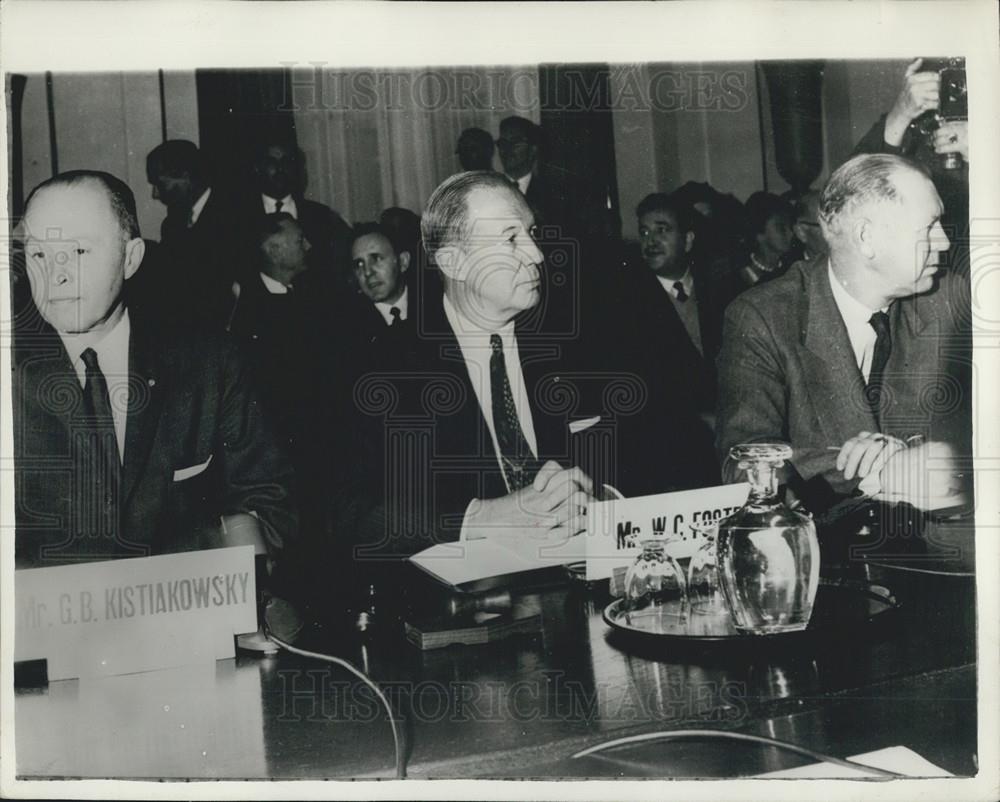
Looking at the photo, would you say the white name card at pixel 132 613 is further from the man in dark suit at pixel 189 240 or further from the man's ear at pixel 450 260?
the man's ear at pixel 450 260

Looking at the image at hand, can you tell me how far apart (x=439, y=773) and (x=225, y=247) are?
1.00 m

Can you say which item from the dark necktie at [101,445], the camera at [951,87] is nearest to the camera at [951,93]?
the camera at [951,87]

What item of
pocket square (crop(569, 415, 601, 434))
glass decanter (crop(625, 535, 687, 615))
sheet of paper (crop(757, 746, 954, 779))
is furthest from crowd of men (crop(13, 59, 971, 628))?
sheet of paper (crop(757, 746, 954, 779))

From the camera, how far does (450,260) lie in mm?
1941

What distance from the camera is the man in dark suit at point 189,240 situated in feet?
6.23

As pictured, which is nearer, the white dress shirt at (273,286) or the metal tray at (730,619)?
the metal tray at (730,619)

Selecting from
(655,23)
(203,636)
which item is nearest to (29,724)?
(203,636)

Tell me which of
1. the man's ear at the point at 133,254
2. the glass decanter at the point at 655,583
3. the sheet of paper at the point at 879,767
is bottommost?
the sheet of paper at the point at 879,767

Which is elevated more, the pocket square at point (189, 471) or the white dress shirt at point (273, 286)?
the white dress shirt at point (273, 286)

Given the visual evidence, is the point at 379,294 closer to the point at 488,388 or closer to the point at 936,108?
the point at 488,388

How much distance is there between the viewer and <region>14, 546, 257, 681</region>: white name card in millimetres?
1881

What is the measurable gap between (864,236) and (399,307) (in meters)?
0.89

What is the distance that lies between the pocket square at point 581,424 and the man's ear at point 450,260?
1.12 feet

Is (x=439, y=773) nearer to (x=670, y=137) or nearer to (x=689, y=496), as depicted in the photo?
(x=689, y=496)
